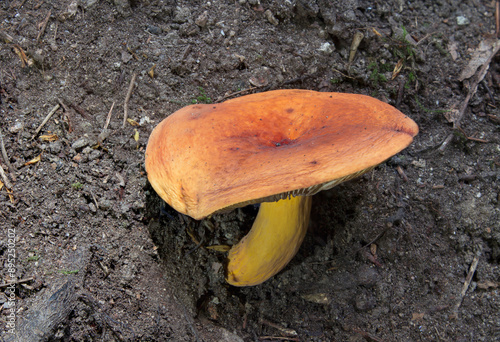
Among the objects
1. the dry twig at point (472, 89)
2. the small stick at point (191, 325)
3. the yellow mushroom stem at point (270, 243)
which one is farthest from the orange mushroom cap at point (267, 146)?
the dry twig at point (472, 89)

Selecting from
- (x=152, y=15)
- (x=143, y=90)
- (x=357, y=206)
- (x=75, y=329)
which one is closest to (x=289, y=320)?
(x=357, y=206)

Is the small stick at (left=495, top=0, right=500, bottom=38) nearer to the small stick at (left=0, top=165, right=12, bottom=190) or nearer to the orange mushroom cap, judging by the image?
the orange mushroom cap

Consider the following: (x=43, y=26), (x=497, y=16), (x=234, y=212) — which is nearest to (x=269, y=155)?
(x=234, y=212)

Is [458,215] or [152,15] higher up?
[152,15]

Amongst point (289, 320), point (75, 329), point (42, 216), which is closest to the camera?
point (75, 329)

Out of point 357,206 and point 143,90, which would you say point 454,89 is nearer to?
point 357,206

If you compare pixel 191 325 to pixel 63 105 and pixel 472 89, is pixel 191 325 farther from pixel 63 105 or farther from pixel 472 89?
pixel 472 89

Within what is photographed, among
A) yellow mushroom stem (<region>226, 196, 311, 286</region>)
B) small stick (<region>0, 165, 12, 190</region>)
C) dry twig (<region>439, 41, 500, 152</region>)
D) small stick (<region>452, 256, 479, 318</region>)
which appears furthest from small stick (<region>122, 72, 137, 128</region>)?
small stick (<region>452, 256, 479, 318</region>)
